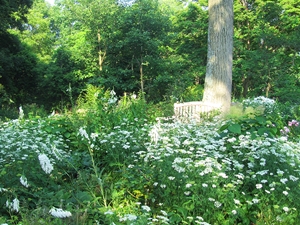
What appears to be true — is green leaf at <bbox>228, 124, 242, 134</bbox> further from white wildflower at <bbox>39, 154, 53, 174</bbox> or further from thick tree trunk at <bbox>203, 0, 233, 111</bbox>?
thick tree trunk at <bbox>203, 0, 233, 111</bbox>

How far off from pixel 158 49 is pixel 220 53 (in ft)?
28.6

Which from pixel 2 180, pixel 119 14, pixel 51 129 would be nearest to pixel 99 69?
pixel 119 14

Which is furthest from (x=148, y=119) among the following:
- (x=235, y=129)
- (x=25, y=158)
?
(x=25, y=158)

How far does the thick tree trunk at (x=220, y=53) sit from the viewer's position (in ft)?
21.4

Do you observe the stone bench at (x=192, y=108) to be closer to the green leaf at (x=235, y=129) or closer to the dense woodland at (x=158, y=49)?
the green leaf at (x=235, y=129)

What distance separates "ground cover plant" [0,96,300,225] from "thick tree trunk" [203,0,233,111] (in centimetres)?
295

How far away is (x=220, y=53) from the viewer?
21.6 ft

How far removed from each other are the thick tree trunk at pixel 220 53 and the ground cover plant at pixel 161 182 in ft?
9.69

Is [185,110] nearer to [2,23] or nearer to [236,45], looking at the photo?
[236,45]

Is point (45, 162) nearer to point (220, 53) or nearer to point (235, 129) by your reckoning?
point (235, 129)

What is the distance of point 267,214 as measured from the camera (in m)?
2.23

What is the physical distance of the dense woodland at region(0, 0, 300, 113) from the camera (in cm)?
1413

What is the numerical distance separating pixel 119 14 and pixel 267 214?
14.5 m

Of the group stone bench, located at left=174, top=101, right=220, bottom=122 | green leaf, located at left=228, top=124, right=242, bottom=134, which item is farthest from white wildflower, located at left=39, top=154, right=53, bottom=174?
stone bench, located at left=174, top=101, right=220, bottom=122
